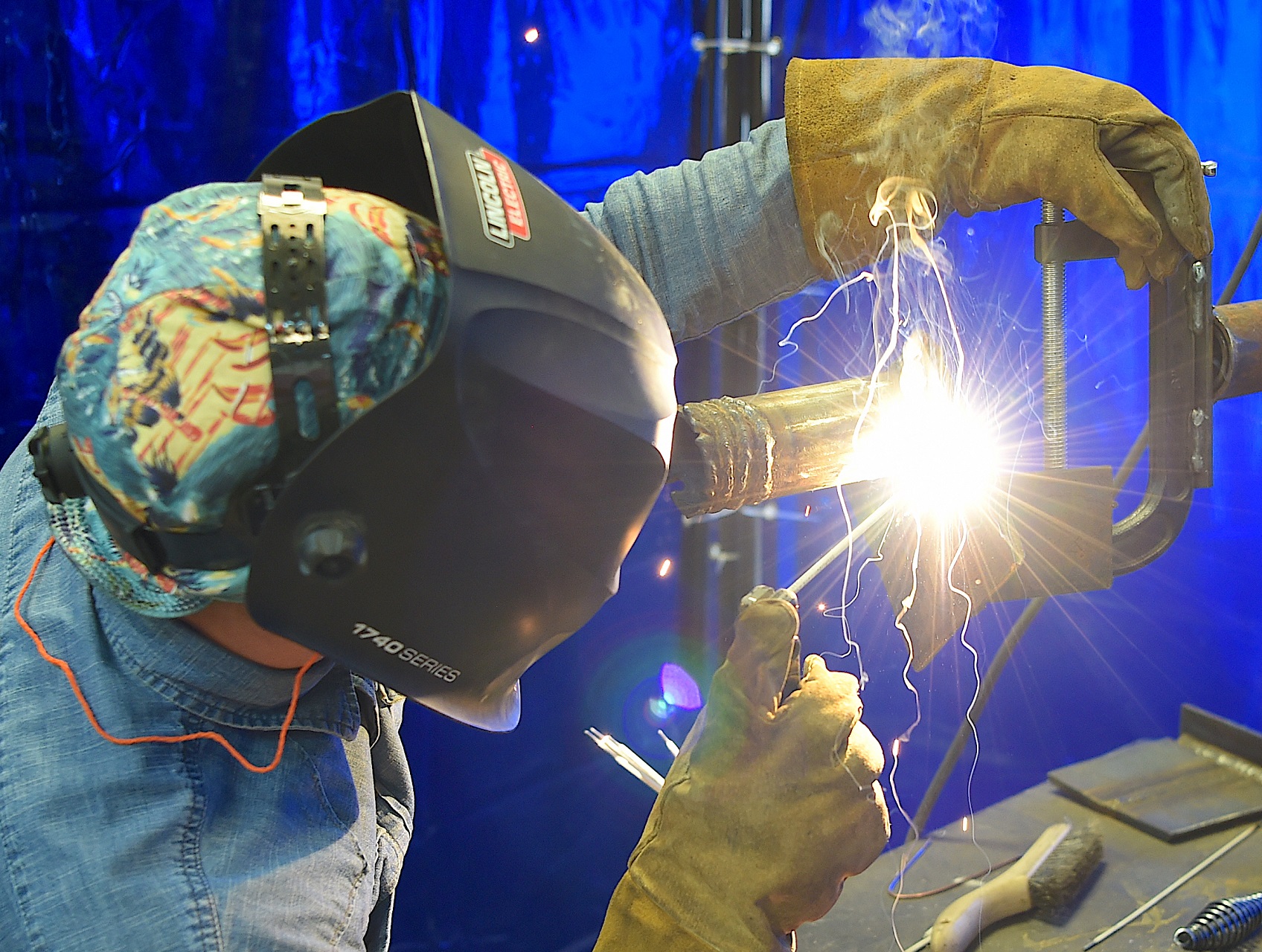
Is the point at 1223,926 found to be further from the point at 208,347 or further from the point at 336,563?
the point at 208,347

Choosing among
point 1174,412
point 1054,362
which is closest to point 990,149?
point 1054,362

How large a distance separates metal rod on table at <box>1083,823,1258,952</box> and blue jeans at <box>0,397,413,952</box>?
149cm

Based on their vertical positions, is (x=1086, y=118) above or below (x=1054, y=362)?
above

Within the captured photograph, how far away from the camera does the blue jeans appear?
3.10 ft

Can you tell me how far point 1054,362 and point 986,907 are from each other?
1.10 metres

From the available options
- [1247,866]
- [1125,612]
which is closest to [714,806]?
[1247,866]

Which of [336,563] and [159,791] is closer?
[336,563]

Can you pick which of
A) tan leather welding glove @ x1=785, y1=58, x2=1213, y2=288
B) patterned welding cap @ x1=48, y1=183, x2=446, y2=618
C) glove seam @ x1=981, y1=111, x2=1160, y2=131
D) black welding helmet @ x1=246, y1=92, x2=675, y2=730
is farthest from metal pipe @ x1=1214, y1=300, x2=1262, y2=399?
patterned welding cap @ x1=48, y1=183, x2=446, y2=618

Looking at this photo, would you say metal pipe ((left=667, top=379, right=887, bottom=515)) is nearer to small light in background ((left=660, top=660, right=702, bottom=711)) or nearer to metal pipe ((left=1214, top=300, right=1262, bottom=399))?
metal pipe ((left=1214, top=300, right=1262, bottom=399))

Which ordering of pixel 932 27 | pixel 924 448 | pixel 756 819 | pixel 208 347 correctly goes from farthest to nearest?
pixel 932 27 < pixel 924 448 < pixel 756 819 < pixel 208 347

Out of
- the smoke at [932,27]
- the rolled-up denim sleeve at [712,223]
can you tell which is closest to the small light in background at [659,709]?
the rolled-up denim sleeve at [712,223]

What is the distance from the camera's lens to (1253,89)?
7.66 feet

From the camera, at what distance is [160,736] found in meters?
1.01

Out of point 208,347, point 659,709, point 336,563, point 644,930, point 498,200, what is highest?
point 498,200
